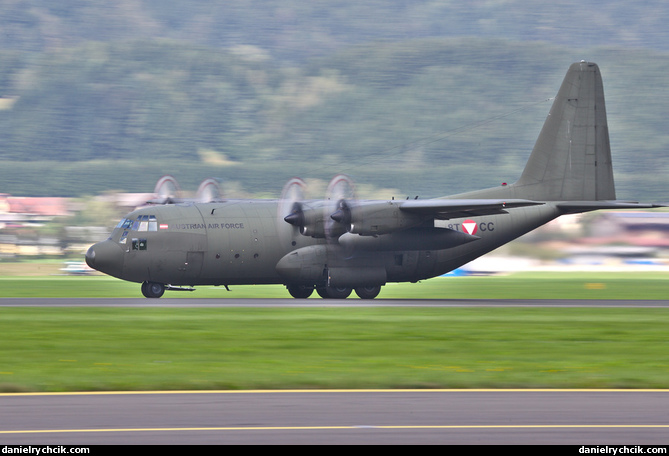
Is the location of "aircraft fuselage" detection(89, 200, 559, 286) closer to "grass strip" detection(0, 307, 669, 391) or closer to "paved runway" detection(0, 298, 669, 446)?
"grass strip" detection(0, 307, 669, 391)

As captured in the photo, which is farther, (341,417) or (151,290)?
(151,290)

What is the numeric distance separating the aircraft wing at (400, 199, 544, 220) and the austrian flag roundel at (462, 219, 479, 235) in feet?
7.83

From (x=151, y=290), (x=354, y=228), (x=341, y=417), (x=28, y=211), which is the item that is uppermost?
(x=354, y=228)

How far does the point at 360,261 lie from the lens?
44438mm

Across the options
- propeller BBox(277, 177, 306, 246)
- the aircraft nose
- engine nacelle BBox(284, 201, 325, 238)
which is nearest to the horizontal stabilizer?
engine nacelle BBox(284, 201, 325, 238)

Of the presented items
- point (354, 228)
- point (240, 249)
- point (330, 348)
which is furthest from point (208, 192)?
point (330, 348)

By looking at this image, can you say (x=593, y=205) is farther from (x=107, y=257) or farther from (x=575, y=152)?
(x=107, y=257)

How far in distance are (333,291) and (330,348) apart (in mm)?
19283

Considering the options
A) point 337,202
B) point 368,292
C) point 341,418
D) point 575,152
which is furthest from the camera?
point 575,152

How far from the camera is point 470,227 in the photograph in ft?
151

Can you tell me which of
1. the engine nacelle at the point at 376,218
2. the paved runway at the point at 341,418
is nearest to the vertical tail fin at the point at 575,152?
the engine nacelle at the point at 376,218

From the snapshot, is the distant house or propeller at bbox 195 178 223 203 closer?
propeller at bbox 195 178 223 203

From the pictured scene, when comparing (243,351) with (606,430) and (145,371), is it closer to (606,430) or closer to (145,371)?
(145,371)

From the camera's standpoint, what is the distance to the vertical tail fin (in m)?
47.1
